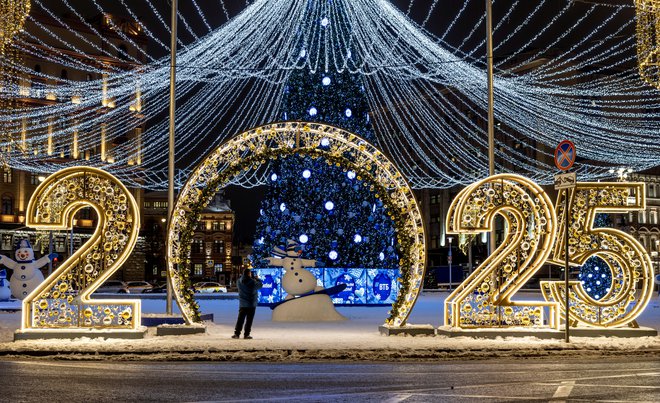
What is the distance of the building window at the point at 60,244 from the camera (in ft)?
242

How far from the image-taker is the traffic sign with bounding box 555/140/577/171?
51.7ft

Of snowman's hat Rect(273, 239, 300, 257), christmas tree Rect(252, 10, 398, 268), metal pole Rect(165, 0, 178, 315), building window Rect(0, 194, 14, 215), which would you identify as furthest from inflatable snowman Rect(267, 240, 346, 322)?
building window Rect(0, 194, 14, 215)

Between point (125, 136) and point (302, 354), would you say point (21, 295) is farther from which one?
point (125, 136)

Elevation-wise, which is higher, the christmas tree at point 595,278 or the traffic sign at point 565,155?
the traffic sign at point 565,155

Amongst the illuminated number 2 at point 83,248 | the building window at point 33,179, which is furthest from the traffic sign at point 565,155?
the building window at point 33,179

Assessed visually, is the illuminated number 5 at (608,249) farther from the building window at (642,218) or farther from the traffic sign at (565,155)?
the building window at (642,218)

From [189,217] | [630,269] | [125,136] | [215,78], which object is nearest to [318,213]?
[215,78]

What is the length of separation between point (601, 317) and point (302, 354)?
7135mm

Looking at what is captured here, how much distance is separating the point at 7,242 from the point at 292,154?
57.1m

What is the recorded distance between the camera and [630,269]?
57.4 feet

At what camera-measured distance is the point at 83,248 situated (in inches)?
675

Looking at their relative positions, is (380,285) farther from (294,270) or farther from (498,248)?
(498,248)

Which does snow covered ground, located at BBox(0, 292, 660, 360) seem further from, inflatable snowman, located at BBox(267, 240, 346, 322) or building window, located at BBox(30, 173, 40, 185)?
building window, located at BBox(30, 173, 40, 185)

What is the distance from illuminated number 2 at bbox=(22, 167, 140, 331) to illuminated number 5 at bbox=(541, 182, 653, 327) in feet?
29.4
